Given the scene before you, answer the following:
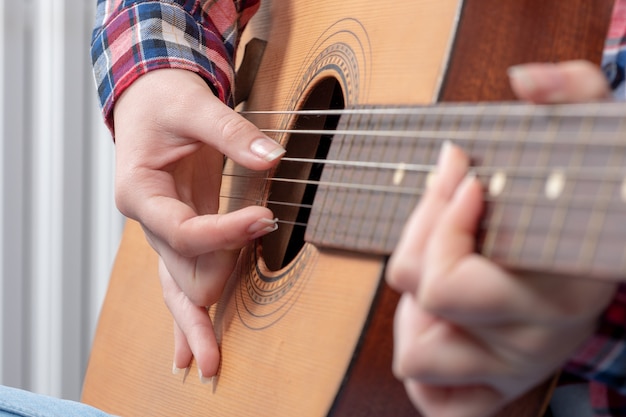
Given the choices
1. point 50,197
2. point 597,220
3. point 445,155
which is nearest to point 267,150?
point 445,155

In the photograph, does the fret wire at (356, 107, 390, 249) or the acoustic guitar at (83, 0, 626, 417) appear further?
the fret wire at (356, 107, 390, 249)

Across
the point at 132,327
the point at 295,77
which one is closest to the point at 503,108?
the point at 295,77

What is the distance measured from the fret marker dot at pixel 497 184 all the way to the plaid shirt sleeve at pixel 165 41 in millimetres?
490

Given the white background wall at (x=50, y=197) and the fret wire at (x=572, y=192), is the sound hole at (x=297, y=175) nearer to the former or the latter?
the fret wire at (x=572, y=192)

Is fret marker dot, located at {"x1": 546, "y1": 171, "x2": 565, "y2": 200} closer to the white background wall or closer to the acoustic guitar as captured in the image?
the acoustic guitar

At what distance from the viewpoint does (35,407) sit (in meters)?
0.72

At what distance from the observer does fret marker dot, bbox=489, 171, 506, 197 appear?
1.52 feet

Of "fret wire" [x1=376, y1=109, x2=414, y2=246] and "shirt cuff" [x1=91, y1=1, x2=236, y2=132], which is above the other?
"fret wire" [x1=376, y1=109, x2=414, y2=246]

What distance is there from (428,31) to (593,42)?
0.46 feet

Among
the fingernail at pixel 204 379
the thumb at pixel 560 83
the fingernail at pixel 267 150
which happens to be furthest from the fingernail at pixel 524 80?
the fingernail at pixel 204 379

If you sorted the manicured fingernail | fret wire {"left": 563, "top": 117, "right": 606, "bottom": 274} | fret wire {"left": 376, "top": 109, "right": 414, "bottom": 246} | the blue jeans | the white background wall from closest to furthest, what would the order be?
fret wire {"left": 563, "top": 117, "right": 606, "bottom": 274}, fret wire {"left": 376, "top": 109, "right": 414, "bottom": 246}, the blue jeans, the manicured fingernail, the white background wall

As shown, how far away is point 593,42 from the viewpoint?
0.62 metres

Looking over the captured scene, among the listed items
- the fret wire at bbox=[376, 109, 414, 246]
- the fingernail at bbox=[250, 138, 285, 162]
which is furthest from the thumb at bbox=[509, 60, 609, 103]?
the fingernail at bbox=[250, 138, 285, 162]

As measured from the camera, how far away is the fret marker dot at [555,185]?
43 centimetres
